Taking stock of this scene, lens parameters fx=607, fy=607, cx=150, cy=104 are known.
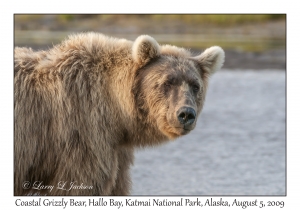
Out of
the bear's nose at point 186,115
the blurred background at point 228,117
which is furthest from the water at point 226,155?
the bear's nose at point 186,115

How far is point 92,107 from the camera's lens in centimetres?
604

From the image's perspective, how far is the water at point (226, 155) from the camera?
30.9 feet

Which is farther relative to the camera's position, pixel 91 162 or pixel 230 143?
pixel 230 143

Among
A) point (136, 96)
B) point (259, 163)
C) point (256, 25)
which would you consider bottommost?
point (259, 163)

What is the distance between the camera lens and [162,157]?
1165 cm

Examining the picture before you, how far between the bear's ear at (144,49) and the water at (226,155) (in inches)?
41.1

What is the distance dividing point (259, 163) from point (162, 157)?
1858 millimetres

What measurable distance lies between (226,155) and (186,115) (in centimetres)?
601

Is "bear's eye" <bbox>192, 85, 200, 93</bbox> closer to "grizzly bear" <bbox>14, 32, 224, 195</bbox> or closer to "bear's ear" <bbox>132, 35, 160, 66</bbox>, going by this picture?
"grizzly bear" <bbox>14, 32, 224, 195</bbox>

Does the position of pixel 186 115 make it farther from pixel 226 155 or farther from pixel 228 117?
pixel 228 117

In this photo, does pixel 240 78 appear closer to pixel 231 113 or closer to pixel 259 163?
pixel 231 113

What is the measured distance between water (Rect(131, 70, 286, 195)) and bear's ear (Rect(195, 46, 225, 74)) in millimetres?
1055

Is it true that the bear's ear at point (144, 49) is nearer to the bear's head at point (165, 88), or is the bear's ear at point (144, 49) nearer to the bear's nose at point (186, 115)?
the bear's head at point (165, 88)

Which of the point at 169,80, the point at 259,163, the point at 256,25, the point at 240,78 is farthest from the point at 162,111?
the point at 256,25
